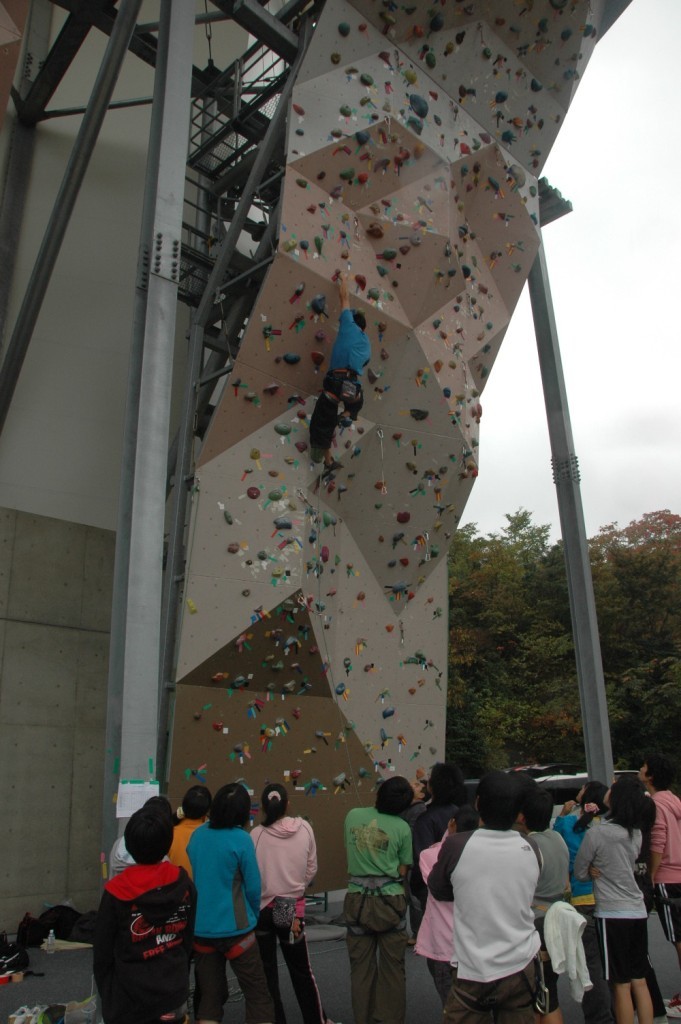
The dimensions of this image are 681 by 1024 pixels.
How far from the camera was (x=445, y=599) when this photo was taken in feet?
28.9

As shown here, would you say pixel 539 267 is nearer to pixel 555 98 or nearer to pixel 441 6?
pixel 555 98

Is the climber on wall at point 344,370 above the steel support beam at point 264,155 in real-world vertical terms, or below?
below

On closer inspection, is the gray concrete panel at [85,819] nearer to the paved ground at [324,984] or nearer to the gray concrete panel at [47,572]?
the paved ground at [324,984]

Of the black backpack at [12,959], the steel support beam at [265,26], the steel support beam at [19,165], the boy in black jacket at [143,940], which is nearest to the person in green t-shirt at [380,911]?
the boy in black jacket at [143,940]

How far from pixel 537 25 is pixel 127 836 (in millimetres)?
8457

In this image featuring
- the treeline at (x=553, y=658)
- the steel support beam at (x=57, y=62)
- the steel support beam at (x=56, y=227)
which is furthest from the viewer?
the treeline at (x=553, y=658)

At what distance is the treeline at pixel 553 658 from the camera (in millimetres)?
22328

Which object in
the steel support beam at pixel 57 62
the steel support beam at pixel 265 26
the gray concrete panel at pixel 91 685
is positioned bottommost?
the gray concrete panel at pixel 91 685

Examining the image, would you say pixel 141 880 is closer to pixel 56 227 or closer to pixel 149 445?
pixel 149 445

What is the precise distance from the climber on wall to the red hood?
4.60 m

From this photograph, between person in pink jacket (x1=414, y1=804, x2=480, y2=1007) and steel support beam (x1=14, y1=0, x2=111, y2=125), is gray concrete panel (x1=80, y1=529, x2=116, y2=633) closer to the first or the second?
steel support beam (x1=14, y1=0, x2=111, y2=125)

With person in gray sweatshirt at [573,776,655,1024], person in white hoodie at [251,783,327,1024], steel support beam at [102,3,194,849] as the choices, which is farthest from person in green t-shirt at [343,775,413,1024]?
steel support beam at [102,3,194,849]

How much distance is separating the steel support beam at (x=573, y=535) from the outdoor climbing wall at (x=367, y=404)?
139cm

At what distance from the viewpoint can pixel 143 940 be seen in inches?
110
